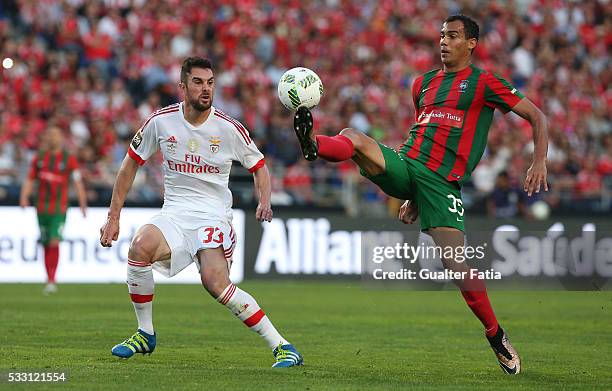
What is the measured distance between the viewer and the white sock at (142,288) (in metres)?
9.10

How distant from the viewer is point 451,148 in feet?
29.7

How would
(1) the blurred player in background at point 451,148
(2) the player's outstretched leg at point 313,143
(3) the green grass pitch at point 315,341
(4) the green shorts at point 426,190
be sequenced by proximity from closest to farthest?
1. (2) the player's outstretched leg at point 313,143
2. (3) the green grass pitch at point 315,341
3. (1) the blurred player in background at point 451,148
4. (4) the green shorts at point 426,190

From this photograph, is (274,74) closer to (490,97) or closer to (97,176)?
(97,176)

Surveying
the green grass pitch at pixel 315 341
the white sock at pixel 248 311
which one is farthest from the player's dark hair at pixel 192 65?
the green grass pitch at pixel 315 341

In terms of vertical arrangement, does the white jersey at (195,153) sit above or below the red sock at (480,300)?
above

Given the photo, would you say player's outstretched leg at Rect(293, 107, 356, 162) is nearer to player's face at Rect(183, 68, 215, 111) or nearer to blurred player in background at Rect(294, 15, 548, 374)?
blurred player in background at Rect(294, 15, 548, 374)

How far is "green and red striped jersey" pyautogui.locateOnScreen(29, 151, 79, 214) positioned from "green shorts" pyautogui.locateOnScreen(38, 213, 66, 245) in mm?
76

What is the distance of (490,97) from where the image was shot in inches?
352

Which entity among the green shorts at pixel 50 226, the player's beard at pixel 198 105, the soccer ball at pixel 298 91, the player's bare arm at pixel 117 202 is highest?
the soccer ball at pixel 298 91

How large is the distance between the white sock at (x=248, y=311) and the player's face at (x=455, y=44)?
7.93 feet

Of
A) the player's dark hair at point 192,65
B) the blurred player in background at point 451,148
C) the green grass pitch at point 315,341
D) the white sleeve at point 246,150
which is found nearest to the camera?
the green grass pitch at point 315,341

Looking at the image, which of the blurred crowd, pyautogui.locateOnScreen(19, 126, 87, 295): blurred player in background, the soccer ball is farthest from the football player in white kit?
the blurred crowd

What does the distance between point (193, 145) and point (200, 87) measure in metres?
0.48

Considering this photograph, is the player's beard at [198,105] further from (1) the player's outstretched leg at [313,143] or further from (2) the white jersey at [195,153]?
(1) the player's outstretched leg at [313,143]
